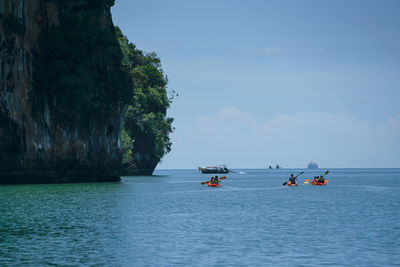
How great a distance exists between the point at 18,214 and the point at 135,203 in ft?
39.1

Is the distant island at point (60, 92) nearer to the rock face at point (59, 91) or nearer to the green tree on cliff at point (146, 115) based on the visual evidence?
Result: the rock face at point (59, 91)

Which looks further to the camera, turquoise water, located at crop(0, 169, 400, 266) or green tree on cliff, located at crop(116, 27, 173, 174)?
green tree on cliff, located at crop(116, 27, 173, 174)

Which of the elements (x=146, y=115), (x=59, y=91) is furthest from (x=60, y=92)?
(x=146, y=115)

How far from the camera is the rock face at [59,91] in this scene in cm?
6050

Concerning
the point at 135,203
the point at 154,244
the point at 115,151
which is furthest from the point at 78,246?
the point at 115,151

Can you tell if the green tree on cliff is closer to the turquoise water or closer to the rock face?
the rock face

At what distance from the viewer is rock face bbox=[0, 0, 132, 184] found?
6050cm

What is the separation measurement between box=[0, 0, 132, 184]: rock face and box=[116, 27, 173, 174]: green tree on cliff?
2628 centimetres

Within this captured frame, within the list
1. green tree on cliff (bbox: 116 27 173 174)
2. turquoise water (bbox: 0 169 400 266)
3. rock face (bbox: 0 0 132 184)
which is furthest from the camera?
green tree on cliff (bbox: 116 27 173 174)

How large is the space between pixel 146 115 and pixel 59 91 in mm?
39802

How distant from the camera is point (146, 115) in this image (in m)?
107

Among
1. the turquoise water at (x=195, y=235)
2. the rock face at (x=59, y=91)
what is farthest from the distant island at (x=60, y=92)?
the turquoise water at (x=195, y=235)

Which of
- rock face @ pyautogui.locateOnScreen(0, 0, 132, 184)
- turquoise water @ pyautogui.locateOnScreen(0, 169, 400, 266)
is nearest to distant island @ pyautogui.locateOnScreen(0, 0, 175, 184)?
rock face @ pyautogui.locateOnScreen(0, 0, 132, 184)

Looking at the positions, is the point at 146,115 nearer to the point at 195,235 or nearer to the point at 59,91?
the point at 59,91
